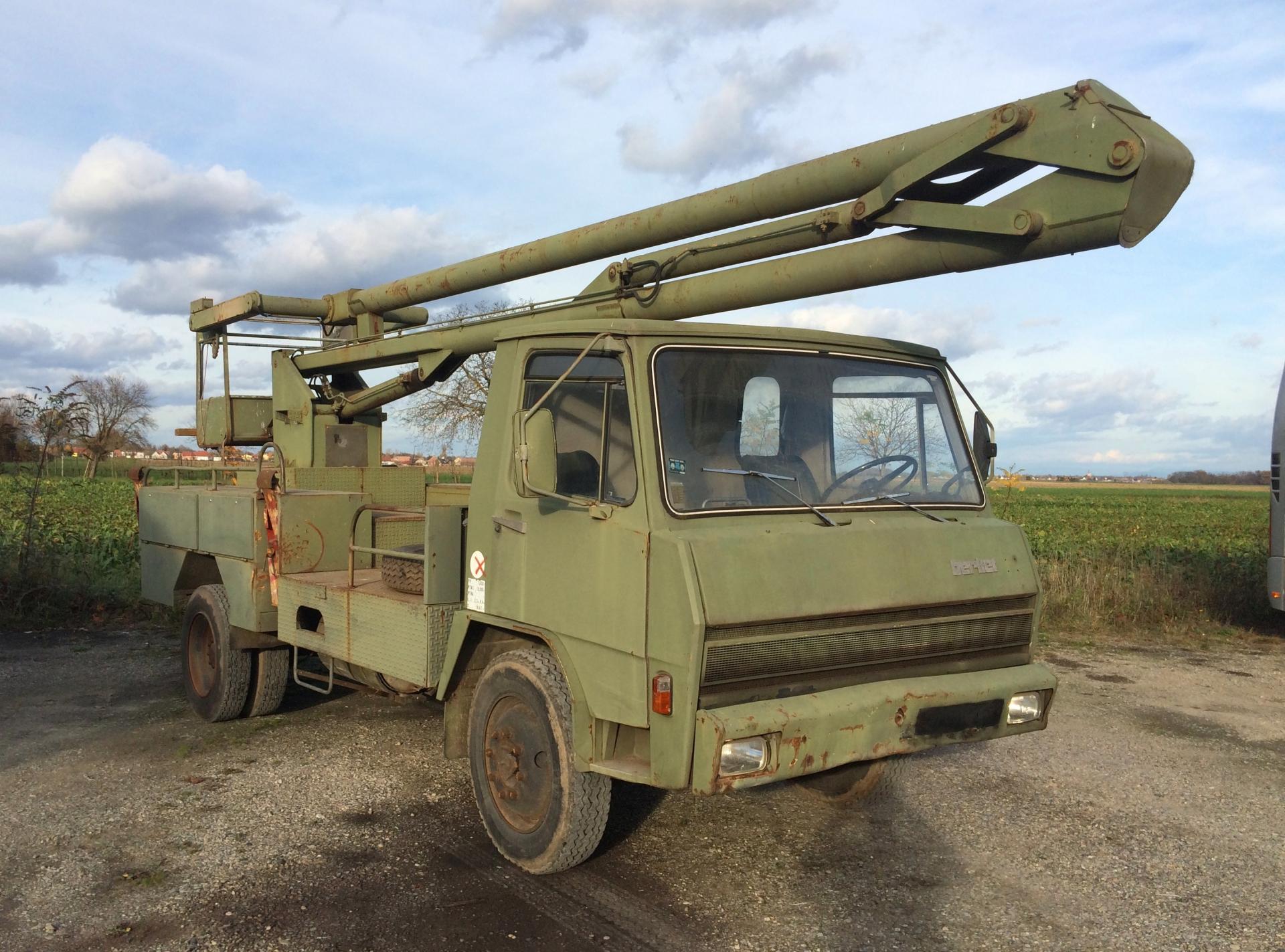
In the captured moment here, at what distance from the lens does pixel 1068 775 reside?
6117 millimetres

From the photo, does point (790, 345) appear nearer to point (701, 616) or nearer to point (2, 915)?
point (701, 616)

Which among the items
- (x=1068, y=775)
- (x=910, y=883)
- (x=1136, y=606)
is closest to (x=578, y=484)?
(x=910, y=883)

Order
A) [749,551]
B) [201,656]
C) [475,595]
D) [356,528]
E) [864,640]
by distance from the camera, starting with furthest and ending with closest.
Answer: [201,656]
[356,528]
[475,595]
[864,640]
[749,551]

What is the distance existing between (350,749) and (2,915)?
2.41m

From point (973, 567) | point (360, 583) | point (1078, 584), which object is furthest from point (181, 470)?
point (1078, 584)

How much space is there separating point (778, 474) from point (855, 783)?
1.95 meters

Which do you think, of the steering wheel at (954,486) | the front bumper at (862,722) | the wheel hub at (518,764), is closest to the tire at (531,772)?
the wheel hub at (518,764)

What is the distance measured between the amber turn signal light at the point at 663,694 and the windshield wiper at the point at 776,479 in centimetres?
86

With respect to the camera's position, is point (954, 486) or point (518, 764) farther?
point (954, 486)

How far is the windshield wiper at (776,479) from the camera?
4.22m

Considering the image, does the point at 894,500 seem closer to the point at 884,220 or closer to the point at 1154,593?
the point at 884,220

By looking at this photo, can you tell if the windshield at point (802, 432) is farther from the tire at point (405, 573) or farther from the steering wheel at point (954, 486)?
the tire at point (405, 573)

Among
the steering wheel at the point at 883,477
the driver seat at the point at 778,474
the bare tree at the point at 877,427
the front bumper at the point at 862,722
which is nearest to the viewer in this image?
the front bumper at the point at 862,722

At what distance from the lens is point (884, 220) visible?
456cm
